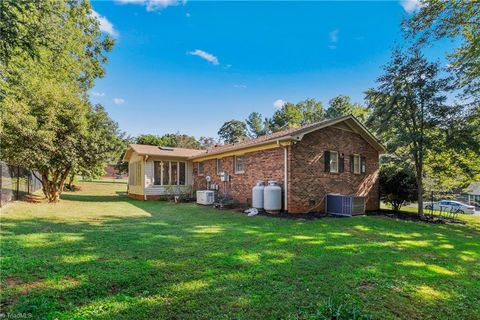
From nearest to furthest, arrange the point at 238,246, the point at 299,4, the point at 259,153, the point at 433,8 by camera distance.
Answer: the point at 238,246 → the point at 433,8 → the point at 299,4 → the point at 259,153

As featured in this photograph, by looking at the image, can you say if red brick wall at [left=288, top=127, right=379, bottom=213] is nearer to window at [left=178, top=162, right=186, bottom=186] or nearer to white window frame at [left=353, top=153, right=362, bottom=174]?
white window frame at [left=353, top=153, right=362, bottom=174]

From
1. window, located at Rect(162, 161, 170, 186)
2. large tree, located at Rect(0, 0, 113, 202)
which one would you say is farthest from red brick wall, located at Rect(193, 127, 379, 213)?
large tree, located at Rect(0, 0, 113, 202)

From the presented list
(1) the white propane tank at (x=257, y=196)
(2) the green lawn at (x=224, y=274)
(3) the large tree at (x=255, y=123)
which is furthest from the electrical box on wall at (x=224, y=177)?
(3) the large tree at (x=255, y=123)

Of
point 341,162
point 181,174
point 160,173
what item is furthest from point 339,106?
point 160,173

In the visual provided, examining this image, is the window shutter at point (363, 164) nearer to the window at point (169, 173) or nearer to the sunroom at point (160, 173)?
the sunroom at point (160, 173)

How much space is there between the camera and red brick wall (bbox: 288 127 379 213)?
34.7ft

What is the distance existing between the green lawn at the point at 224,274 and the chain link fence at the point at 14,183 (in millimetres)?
3895

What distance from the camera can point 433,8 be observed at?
8016mm

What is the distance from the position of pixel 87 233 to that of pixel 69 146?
756cm

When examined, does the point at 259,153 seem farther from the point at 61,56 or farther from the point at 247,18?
the point at 61,56

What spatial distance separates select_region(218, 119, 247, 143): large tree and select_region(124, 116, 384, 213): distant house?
40.3 metres

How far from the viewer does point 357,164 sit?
13.3 meters

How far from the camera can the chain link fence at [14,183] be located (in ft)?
30.6

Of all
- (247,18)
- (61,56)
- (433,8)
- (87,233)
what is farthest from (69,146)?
(433,8)
